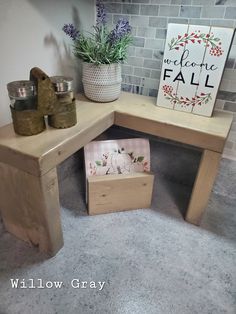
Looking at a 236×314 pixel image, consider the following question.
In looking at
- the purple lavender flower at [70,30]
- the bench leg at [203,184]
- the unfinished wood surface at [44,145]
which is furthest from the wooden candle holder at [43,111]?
the bench leg at [203,184]

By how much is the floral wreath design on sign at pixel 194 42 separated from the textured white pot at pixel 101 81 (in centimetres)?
21

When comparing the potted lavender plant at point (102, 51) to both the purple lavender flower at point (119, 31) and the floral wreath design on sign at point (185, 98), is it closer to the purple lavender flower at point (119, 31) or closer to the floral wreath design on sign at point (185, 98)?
the purple lavender flower at point (119, 31)

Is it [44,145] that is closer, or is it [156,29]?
[44,145]

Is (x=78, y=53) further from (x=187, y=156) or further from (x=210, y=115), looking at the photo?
(x=187, y=156)

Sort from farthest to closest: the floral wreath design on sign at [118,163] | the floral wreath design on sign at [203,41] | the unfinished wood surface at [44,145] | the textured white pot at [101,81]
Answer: the floral wreath design on sign at [118,163] < the textured white pot at [101,81] < the floral wreath design on sign at [203,41] < the unfinished wood surface at [44,145]

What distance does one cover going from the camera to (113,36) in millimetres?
985

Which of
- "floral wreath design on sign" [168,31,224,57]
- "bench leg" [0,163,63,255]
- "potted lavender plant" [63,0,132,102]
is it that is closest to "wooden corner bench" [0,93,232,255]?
"bench leg" [0,163,63,255]

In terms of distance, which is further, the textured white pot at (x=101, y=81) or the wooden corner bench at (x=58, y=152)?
the textured white pot at (x=101, y=81)

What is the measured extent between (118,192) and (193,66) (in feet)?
2.00

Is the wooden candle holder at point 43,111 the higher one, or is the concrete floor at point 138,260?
the wooden candle holder at point 43,111

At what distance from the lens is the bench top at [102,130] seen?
A: 29.8 inches

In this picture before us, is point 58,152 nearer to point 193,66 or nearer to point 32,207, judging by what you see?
point 32,207

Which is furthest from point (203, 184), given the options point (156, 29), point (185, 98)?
point (156, 29)

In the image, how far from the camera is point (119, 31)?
97 cm
